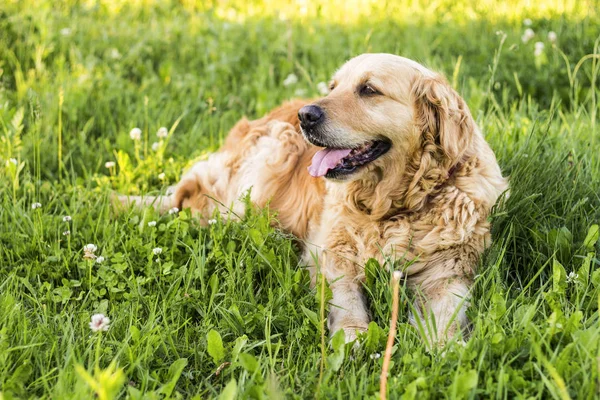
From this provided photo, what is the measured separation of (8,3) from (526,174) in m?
4.80

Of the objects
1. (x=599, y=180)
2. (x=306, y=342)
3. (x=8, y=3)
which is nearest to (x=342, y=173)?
(x=306, y=342)

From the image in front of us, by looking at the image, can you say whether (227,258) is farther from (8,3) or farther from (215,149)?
(8,3)

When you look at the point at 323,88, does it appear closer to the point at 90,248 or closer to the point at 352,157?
the point at 352,157

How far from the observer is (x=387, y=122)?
3.21 meters

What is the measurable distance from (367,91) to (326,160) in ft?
1.22

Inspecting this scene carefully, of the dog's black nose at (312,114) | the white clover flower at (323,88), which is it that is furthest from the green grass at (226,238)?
the dog's black nose at (312,114)

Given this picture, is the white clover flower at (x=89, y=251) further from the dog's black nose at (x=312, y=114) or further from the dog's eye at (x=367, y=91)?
the dog's eye at (x=367, y=91)

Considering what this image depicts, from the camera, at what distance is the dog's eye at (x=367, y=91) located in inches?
128

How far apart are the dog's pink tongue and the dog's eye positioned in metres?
0.27

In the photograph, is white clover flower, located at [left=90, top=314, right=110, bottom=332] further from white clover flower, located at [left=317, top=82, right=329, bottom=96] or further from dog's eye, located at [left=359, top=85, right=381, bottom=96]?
white clover flower, located at [left=317, top=82, right=329, bottom=96]

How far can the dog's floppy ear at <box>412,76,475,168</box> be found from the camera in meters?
3.21

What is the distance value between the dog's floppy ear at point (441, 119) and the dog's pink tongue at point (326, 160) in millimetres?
379

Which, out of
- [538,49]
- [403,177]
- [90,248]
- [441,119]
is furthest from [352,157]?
[538,49]

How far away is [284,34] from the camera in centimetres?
632
